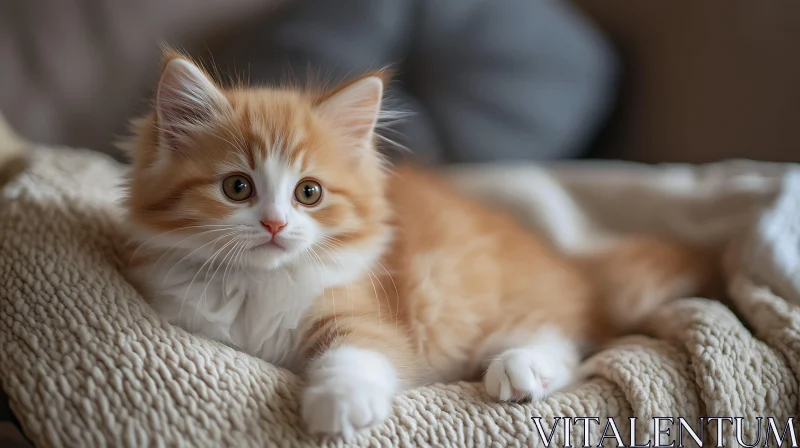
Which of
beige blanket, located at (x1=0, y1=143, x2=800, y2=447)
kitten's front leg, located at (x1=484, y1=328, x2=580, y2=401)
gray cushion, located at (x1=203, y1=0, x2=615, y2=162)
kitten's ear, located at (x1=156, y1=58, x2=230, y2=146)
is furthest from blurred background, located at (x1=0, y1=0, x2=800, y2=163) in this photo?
kitten's front leg, located at (x1=484, y1=328, x2=580, y2=401)

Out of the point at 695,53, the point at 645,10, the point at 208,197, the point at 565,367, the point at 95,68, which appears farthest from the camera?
the point at 645,10

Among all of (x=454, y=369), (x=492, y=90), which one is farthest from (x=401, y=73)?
(x=454, y=369)

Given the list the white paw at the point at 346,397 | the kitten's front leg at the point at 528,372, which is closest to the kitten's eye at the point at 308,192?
the white paw at the point at 346,397

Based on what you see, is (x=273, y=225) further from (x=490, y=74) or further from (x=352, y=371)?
(x=490, y=74)

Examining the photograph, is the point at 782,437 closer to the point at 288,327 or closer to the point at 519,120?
the point at 288,327

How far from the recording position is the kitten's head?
0.96 m

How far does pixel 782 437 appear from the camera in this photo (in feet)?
3.34

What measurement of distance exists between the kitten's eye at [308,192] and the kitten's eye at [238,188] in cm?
7

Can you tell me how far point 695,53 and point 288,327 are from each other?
1376 mm

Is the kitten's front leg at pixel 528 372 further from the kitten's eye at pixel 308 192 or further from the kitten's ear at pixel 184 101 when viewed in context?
the kitten's ear at pixel 184 101

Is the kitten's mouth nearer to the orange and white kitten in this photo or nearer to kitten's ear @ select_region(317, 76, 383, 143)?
the orange and white kitten

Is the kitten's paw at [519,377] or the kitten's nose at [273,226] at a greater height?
the kitten's nose at [273,226]

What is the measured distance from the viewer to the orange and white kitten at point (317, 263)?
96cm

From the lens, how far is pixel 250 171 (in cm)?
97
